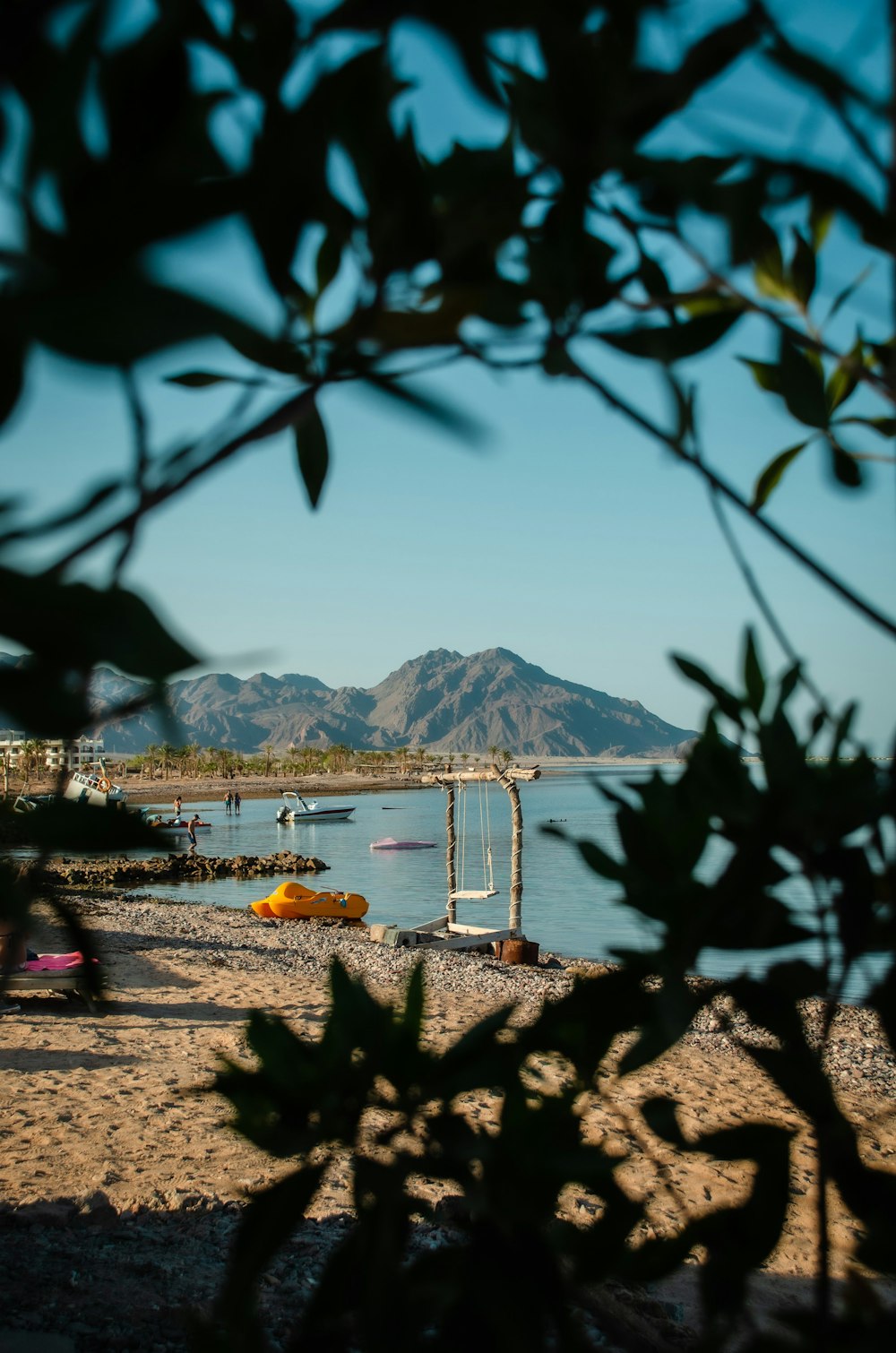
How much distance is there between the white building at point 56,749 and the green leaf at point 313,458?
290 mm

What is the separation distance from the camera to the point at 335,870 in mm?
32625

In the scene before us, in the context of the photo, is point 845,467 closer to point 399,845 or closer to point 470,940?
point 470,940

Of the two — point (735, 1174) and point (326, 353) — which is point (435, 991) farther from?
point (326, 353)

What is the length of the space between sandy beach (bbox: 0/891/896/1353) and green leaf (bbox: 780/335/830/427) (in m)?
0.63

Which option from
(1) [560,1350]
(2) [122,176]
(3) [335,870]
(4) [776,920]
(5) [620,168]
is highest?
(5) [620,168]

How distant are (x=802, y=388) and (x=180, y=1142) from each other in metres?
6.10

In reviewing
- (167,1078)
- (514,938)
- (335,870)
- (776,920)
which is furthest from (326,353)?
(335,870)

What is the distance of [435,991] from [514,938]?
3.83m

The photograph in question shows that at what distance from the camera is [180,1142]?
571 centimetres

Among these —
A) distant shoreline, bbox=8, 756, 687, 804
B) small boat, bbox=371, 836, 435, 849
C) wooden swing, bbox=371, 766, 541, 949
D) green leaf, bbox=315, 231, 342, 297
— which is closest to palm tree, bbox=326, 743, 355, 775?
distant shoreline, bbox=8, 756, 687, 804

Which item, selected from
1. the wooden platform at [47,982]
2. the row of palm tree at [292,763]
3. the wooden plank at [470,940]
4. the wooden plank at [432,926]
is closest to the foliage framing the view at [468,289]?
the wooden platform at [47,982]

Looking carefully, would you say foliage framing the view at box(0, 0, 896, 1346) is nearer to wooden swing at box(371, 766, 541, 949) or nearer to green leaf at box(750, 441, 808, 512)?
green leaf at box(750, 441, 808, 512)

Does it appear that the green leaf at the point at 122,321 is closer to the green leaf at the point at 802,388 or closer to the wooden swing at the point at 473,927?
the green leaf at the point at 802,388

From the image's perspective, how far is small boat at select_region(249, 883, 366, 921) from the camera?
66.1 feet
